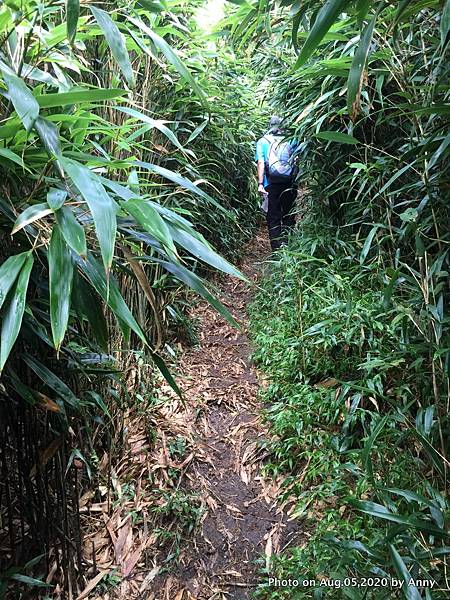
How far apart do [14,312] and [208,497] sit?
4.19 ft

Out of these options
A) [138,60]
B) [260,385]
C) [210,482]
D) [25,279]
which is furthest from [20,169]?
[260,385]

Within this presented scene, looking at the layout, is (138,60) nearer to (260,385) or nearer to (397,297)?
(397,297)

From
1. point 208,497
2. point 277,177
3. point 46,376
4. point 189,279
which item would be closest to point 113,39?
point 189,279

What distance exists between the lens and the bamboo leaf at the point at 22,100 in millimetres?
678

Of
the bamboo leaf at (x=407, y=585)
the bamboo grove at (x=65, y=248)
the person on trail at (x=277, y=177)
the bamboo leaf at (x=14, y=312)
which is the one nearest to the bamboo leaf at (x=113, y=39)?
the bamboo grove at (x=65, y=248)

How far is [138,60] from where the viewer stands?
1733 mm

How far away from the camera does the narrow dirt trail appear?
1412 millimetres

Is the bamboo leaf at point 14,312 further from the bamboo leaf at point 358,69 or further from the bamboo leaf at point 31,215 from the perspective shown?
the bamboo leaf at point 358,69

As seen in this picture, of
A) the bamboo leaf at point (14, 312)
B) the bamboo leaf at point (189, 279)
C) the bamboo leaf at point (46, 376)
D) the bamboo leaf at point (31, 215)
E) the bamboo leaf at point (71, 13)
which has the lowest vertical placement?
the bamboo leaf at point (46, 376)

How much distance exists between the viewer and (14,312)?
0.71 meters

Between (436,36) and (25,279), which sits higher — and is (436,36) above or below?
below

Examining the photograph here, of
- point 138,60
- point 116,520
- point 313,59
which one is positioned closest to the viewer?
point 116,520

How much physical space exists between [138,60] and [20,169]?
112cm

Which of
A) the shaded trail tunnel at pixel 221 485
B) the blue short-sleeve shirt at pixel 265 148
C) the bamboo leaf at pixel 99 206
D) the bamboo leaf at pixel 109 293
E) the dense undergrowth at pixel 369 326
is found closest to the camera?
the bamboo leaf at pixel 99 206
